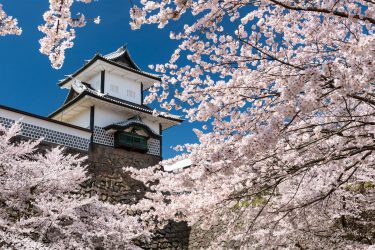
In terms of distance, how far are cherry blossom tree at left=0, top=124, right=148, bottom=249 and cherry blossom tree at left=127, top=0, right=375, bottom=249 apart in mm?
1313

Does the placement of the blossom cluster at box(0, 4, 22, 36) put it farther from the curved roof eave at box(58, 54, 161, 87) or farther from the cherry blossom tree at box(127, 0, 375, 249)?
the curved roof eave at box(58, 54, 161, 87)

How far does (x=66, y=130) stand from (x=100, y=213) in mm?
4678

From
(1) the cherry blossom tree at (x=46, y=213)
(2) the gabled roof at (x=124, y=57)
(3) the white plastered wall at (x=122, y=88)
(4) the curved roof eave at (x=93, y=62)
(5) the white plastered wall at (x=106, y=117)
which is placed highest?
(2) the gabled roof at (x=124, y=57)

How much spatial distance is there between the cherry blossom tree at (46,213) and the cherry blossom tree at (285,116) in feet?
4.31

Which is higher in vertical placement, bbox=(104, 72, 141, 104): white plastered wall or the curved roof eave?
the curved roof eave

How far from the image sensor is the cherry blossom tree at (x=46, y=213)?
6.20 meters

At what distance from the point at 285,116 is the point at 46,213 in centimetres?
482

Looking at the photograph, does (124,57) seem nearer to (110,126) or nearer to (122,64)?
(122,64)

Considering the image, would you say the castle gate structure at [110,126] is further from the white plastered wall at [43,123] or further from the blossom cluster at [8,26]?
the blossom cluster at [8,26]

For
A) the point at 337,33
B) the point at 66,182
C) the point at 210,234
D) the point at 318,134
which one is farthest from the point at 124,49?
the point at 318,134

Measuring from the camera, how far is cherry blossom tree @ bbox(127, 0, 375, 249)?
3.49 metres

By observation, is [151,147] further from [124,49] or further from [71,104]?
[124,49]

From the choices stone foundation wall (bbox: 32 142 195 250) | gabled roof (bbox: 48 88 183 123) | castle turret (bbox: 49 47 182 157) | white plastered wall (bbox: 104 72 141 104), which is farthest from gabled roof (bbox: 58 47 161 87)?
stone foundation wall (bbox: 32 142 195 250)

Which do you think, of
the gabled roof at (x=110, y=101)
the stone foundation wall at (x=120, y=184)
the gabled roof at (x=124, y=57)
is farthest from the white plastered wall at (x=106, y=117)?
the gabled roof at (x=124, y=57)
